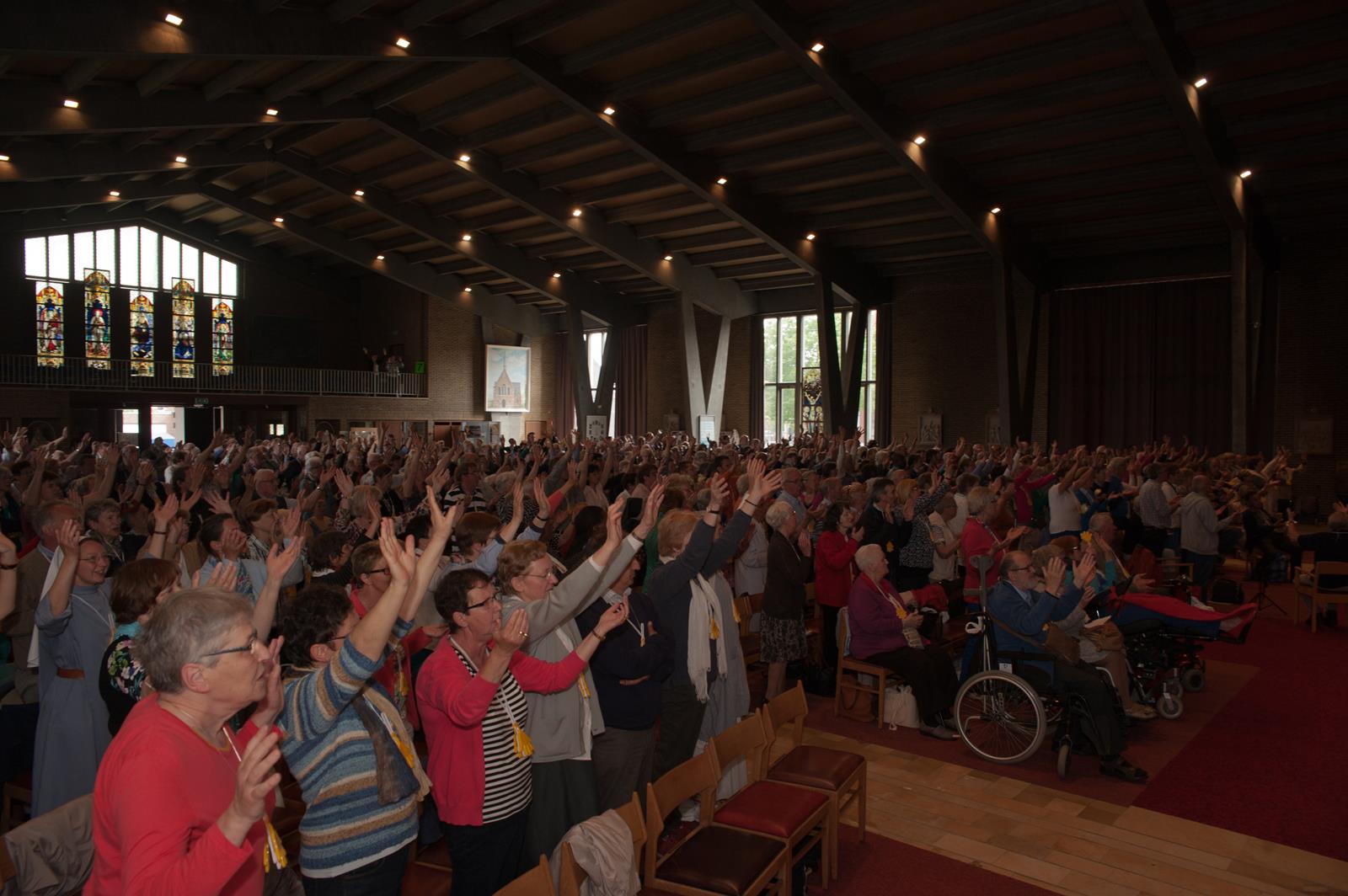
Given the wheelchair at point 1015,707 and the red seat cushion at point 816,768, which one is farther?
the wheelchair at point 1015,707

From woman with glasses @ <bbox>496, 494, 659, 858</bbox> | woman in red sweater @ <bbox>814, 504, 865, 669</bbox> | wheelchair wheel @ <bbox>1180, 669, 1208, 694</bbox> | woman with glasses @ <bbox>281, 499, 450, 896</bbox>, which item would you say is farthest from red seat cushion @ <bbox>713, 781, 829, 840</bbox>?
wheelchair wheel @ <bbox>1180, 669, 1208, 694</bbox>

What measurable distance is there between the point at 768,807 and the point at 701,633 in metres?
0.81

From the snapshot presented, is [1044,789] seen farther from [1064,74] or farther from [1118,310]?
[1118,310]

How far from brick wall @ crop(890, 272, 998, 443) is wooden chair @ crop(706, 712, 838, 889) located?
17.2 meters

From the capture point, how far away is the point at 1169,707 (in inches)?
228

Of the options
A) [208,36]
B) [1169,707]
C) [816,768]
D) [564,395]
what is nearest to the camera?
[816,768]

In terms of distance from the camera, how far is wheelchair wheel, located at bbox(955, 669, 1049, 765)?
487 cm

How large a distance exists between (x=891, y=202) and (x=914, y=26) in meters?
5.61

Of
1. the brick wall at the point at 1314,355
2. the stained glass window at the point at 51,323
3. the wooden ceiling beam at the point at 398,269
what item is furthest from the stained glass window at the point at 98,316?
the brick wall at the point at 1314,355

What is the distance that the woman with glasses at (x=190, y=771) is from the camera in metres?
1.48

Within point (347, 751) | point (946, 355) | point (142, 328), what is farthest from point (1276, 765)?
point (142, 328)

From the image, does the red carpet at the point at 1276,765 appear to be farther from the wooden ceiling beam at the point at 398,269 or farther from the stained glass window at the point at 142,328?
the stained glass window at the point at 142,328

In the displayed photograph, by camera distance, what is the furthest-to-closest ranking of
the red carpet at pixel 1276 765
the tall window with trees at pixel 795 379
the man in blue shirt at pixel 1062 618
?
the tall window with trees at pixel 795 379, the man in blue shirt at pixel 1062 618, the red carpet at pixel 1276 765

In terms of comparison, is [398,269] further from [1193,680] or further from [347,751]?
[347,751]
